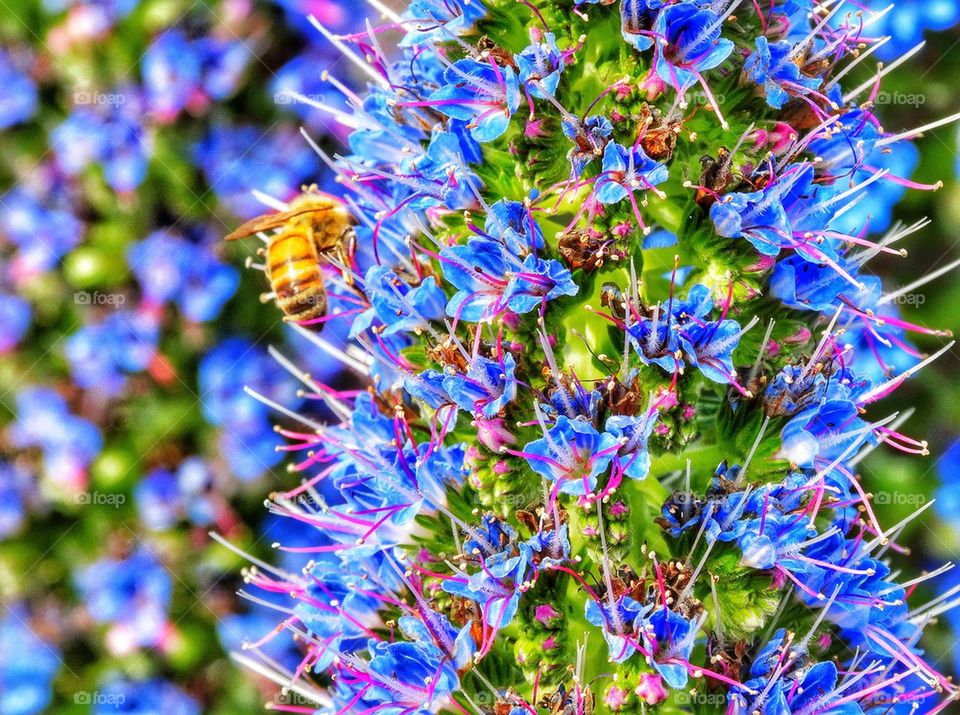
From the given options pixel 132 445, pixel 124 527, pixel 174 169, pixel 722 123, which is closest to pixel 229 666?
pixel 124 527

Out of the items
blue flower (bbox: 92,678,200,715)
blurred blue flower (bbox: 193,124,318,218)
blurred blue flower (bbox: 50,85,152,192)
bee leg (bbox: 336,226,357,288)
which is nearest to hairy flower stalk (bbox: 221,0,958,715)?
bee leg (bbox: 336,226,357,288)

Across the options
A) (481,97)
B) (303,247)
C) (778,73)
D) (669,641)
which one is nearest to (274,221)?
(303,247)

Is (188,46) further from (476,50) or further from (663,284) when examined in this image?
(663,284)

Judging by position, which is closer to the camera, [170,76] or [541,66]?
[541,66]

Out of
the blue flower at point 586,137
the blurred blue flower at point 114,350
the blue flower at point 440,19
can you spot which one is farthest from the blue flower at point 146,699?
the blue flower at point 586,137

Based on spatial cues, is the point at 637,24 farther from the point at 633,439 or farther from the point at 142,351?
the point at 142,351

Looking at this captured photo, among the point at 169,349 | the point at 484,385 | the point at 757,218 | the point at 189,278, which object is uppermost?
the point at 757,218
